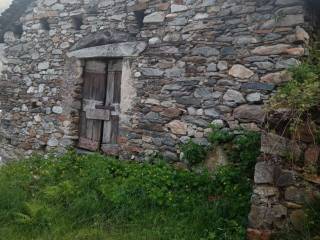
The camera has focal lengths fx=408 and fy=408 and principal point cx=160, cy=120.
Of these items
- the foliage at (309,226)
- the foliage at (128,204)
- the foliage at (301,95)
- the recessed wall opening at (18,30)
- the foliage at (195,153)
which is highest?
the recessed wall opening at (18,30)

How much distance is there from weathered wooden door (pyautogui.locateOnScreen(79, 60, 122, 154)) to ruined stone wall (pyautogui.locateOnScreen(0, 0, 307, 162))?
0.60ft

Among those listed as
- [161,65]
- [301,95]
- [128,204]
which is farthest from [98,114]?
[301,95]

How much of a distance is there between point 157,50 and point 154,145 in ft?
4.73

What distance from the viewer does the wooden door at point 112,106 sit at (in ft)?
22.5

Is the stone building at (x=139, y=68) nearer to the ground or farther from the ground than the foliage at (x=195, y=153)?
farther from the ground

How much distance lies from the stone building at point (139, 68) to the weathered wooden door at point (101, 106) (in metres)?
0.02

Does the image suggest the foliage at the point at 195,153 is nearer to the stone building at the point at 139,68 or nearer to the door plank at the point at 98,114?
the stone building at the point at 139,68

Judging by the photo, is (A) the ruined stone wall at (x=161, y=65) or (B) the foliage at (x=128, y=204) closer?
(B) the foliage at (x=128, y=204)

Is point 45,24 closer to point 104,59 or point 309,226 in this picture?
point 104,59

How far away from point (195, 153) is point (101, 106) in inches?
89.9

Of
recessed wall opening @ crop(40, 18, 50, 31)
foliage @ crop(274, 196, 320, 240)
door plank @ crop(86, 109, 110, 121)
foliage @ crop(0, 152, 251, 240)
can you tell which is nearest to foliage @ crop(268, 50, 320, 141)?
foliage @ crop(274, 196, 320, 240)

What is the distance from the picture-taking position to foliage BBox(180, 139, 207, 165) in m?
5.50

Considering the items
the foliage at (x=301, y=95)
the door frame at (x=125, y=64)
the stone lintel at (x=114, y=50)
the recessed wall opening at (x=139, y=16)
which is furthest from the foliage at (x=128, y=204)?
the recessed wall opening at (x=139, y=16)

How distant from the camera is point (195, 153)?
550cm
